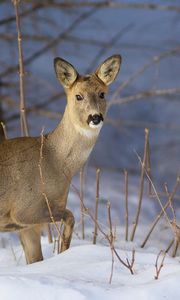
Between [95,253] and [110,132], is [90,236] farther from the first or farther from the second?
[110,132]

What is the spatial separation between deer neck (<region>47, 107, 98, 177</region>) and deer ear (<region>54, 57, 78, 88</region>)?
187 mm

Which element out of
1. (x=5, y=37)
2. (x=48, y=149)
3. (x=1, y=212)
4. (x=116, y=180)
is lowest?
(x=116, y=180)

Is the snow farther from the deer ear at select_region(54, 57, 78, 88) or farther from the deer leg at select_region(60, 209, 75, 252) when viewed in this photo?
the deer ear at select_region(54, 57, 78, 88)

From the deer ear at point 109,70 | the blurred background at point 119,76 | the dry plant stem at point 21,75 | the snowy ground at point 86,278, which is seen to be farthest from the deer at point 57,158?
the blurred background at point 119,76

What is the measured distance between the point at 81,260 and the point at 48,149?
713 millimetres

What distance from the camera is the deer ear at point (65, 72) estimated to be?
4.68 meters

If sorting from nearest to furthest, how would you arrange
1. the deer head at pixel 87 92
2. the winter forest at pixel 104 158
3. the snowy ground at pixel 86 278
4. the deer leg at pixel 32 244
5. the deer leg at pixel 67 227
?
the snowy ground at pixel 86 278
the winter forest at pixel 104 158
the deer head at pixel 87 92
the deer leg at pixel 67 227
the deer leg at pixel 32 244

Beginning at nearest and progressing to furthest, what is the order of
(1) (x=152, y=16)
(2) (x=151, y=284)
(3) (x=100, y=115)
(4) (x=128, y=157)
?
(2) (x=151, y=284) < (3) (x=100, y=115) < (4) (x=128, y=157) < (1) (x=152, y=16)

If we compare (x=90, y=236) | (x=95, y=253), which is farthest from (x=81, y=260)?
(x=90, y=236)

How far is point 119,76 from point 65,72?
32.6ft

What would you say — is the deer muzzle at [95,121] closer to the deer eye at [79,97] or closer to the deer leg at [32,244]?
the deer eye at [79,97]

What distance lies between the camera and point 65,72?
4.71 metres

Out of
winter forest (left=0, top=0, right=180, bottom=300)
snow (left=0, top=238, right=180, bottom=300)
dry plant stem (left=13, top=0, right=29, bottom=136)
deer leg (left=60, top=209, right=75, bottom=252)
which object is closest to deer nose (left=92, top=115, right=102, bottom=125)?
winter forest (left=0, top=0, right=180, bottom=300)

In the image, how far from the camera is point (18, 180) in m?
4.61
